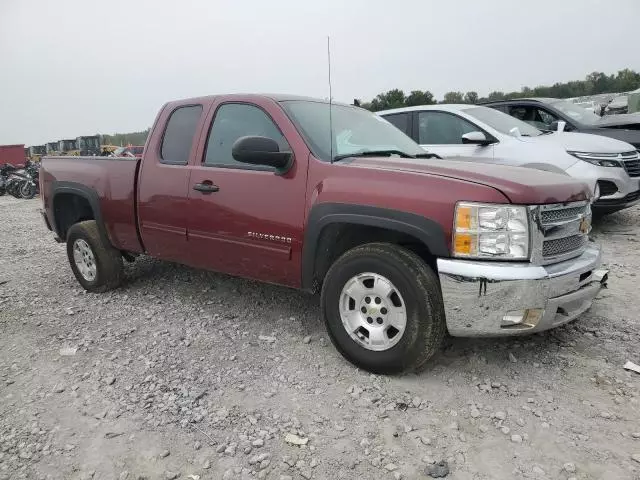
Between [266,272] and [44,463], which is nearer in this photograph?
[44,463]

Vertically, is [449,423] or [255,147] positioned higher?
[255,147]

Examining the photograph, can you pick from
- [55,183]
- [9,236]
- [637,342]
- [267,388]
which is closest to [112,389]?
[267,388]

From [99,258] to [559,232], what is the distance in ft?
13.2

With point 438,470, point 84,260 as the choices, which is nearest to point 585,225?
point 438,470

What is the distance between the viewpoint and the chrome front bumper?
8.59ft

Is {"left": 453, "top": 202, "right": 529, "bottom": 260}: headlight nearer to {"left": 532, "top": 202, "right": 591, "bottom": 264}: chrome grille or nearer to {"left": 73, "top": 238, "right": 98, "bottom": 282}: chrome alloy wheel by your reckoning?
{"left": 532, "top": 202, "right": 591, "bottom": 264}: chrome grille

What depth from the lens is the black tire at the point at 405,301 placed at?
2.78 meters

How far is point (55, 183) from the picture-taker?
5.12 m

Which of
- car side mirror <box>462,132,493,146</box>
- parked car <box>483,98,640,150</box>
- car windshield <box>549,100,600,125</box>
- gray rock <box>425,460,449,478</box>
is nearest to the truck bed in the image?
gray rock <box>425,460,449,478</box>

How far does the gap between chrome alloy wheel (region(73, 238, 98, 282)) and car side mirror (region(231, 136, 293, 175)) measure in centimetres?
244

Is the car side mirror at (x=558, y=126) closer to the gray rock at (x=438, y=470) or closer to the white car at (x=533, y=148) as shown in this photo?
the white car at (x=533, y=148)

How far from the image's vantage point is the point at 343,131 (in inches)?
147

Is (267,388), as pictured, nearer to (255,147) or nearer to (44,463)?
(44,463)

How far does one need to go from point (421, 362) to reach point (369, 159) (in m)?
1.35
